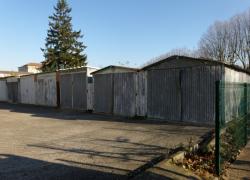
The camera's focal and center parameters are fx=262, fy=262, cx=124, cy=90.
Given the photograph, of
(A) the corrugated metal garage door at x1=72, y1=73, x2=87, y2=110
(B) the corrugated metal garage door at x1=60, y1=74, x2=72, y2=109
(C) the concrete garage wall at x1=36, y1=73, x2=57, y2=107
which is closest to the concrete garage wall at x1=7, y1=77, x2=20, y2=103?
(C) the concrete garage wall at x1=36, y1=73, x2=57, y2=107

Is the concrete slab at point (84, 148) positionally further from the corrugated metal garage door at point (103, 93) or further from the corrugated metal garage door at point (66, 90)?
the corrugated metal garage door at point (66, 90)

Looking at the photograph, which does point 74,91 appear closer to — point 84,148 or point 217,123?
point 84,148

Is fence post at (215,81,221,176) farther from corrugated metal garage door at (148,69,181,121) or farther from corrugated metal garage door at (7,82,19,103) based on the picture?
corrugated metal garage door at (7,82,19,103)

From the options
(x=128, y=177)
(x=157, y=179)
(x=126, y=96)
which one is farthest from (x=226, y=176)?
(x=126, y=96)

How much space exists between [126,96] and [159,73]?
8.61 feet

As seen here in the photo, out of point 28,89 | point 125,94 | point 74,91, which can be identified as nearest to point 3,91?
point 28,89

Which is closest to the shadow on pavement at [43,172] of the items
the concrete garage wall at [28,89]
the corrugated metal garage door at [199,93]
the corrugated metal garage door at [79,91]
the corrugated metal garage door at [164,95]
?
the corrugated metal garage door at [199,93]

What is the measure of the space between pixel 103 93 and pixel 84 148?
8.53 meters

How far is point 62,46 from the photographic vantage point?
138 feet

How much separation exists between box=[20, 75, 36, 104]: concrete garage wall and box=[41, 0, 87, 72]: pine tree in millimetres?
15558

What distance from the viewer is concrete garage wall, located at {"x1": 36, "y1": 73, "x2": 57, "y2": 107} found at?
20578 mm

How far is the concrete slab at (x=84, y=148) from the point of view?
5.41 metres

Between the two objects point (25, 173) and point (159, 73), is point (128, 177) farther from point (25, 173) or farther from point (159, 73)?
point (159, 73)

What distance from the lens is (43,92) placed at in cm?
2206
